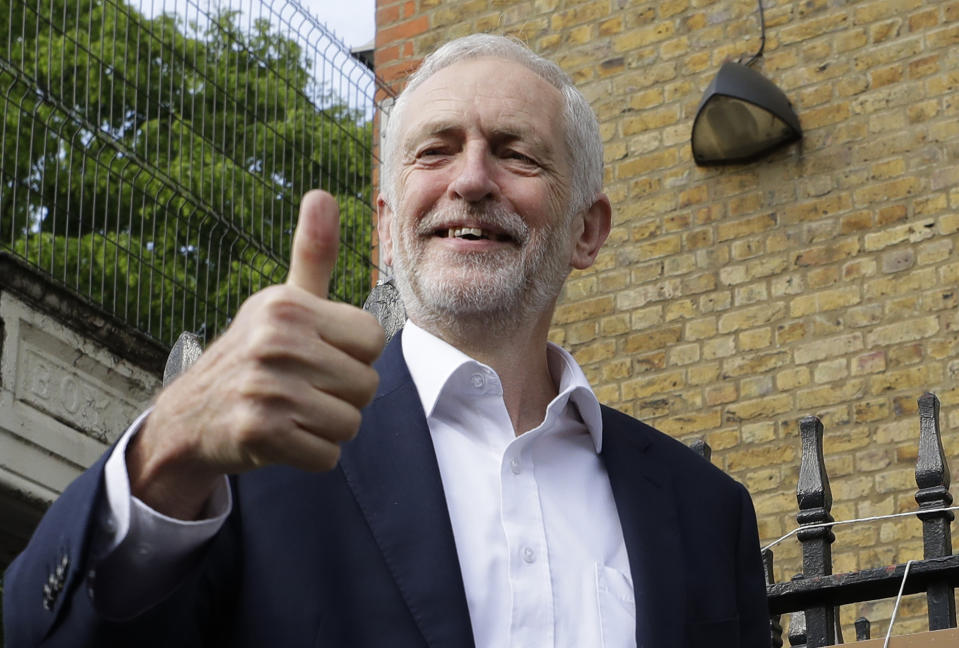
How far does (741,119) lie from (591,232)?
15.3ft

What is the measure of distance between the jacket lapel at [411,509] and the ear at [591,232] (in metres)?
0.63

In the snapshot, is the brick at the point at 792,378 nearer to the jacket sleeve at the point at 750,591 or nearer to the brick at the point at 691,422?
the brick at the point at 691,422

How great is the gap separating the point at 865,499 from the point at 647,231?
1748mm

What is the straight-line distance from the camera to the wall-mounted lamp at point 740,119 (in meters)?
7.35

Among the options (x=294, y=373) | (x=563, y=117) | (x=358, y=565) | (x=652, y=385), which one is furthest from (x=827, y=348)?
(x=294, y=373)

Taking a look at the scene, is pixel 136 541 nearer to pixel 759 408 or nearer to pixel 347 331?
pixel 347 331

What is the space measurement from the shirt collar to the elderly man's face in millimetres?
63

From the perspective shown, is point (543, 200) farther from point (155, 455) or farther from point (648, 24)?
point (648, 24)

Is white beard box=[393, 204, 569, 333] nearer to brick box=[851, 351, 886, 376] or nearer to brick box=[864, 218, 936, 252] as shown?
brick box=[851, 351, 886, 376]

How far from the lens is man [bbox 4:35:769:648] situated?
1.69m

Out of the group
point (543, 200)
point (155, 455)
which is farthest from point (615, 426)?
point (155, 455)

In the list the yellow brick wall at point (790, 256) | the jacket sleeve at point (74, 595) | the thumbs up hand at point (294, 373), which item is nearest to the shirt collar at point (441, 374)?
the jacket sleeve at point (74, 595)

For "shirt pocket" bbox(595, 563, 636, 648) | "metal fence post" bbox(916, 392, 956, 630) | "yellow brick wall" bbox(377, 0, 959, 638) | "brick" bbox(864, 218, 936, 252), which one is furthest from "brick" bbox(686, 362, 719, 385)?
"shirt pocket" bbox(595, 563, 636, 648)

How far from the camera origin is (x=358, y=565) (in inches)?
84.4
